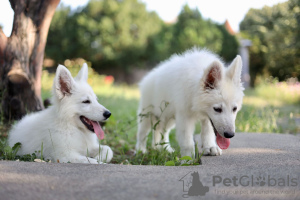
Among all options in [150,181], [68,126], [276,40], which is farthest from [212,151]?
[276,40]

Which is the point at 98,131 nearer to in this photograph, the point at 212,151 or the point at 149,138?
the point at 212,151

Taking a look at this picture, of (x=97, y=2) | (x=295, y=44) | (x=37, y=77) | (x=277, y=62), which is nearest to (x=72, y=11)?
(x=97, y=2)

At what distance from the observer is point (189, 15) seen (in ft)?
77.1

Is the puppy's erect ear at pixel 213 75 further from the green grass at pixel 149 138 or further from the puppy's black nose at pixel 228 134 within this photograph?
the green grass at pixel 149 138

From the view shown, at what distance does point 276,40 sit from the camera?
53.8ft

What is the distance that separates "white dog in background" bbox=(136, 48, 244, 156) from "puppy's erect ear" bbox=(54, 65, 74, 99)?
1.16 m

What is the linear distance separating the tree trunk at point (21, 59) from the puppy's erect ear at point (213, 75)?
2.97 m

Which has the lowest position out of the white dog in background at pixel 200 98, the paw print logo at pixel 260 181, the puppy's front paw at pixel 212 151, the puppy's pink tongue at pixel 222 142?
the paw print logo at pixel 260 181

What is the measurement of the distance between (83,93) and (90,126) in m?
0.40

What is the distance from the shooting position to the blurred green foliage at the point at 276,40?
12.0 meters

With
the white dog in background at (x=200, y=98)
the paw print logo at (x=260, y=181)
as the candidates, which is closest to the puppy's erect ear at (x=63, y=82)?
the white dog in background at (x=200, y=98)

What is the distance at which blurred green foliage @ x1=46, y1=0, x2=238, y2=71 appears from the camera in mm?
22688

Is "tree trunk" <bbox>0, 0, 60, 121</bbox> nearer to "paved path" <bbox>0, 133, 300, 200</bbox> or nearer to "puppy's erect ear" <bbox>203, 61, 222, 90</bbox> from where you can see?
"paved path" <bbox>0, 133, 300, 200</bbox>

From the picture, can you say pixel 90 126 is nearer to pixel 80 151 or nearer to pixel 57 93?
pixel 80 151
